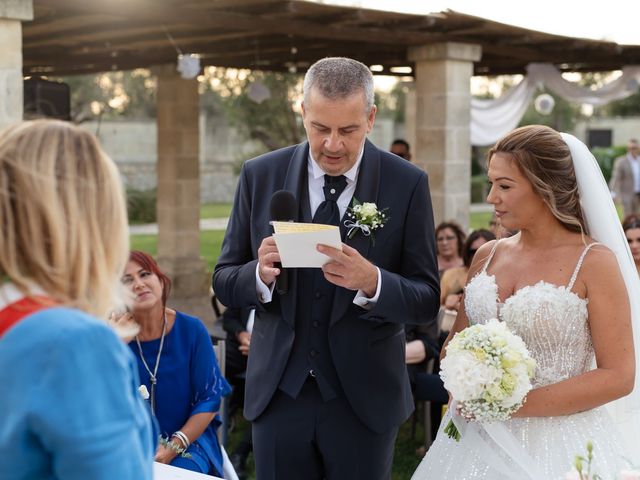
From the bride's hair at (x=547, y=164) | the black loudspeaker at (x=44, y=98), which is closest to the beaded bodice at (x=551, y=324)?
the bride's hair at (x=547, y=164)

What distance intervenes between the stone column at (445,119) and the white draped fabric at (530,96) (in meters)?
4.31

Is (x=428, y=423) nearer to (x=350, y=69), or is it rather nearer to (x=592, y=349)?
(x=592, y=349)

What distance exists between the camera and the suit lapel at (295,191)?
2922mm

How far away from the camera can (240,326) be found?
6168 mm

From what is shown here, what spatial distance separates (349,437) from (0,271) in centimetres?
171

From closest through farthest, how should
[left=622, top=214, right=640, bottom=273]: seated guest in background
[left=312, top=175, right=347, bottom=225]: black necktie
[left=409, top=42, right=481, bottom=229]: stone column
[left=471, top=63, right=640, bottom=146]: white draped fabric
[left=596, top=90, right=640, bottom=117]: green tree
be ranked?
[left=312, top=175, right=347, bottom=225]: black necktie, [left=622, top=214, right=640, bottom=273]: seated guest in background, [left=409, top=42, right=481, bottom=229]: stone column, [left=471, top=63, right=640, bottom=146]: white draped fabric, [left=596, top=90, right=640, bottom=117]: green tree

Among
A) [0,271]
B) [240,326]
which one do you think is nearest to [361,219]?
[0,271]

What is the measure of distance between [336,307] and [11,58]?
463cm

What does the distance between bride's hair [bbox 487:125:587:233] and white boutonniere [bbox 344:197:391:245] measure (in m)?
0.54

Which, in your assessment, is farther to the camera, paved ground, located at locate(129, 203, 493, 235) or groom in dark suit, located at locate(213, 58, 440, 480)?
paved ground, located at locate(129, 203, 493, 235)

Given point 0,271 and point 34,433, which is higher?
point 0,271

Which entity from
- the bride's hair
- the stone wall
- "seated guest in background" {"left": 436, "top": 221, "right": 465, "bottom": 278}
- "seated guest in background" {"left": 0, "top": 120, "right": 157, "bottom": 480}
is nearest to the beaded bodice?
the bride's hair

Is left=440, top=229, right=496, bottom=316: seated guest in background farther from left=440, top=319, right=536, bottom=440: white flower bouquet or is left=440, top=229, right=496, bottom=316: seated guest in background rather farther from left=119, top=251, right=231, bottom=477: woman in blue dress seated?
left=440, top=319, right=536, bottom=440: white flower bouquet

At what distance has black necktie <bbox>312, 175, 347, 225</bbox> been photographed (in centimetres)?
296
